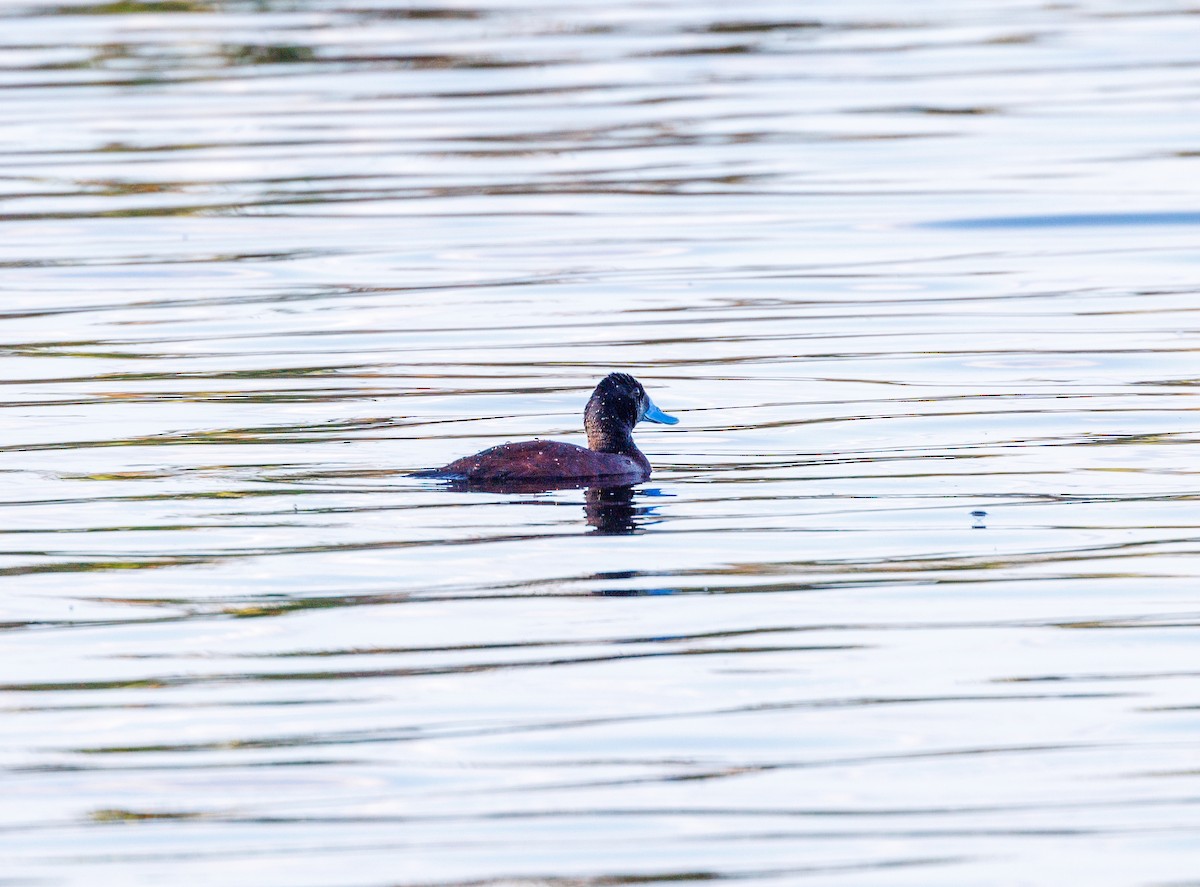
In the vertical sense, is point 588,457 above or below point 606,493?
above

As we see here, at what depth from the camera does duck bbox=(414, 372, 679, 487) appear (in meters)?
10.5

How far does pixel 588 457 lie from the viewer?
422 inches

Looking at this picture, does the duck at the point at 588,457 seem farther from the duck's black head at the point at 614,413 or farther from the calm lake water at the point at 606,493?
the calm lake water at the point at 606,493

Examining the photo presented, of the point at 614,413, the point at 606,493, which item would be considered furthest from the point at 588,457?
the point at 614,413

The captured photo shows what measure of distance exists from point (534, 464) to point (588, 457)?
1.00ft

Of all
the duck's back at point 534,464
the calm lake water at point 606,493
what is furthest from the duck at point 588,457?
the calm lake water at point 606,493

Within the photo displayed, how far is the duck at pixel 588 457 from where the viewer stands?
34.4 feet

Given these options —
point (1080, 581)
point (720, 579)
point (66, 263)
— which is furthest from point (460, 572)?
point (66, 263)

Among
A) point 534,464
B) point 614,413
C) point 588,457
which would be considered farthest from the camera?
point 614,413

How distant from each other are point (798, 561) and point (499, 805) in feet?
9.19

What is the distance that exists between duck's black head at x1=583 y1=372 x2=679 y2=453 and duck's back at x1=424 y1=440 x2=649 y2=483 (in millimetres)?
274

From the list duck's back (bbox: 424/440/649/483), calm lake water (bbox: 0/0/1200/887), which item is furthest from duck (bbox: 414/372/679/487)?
calm lake water (bbox: 0/0/1200/887)

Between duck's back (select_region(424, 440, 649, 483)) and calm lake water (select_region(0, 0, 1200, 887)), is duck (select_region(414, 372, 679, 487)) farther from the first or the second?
calm lake water (select_region(0, 0, 1200, 887))

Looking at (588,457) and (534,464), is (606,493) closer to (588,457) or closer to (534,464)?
(588,457)
